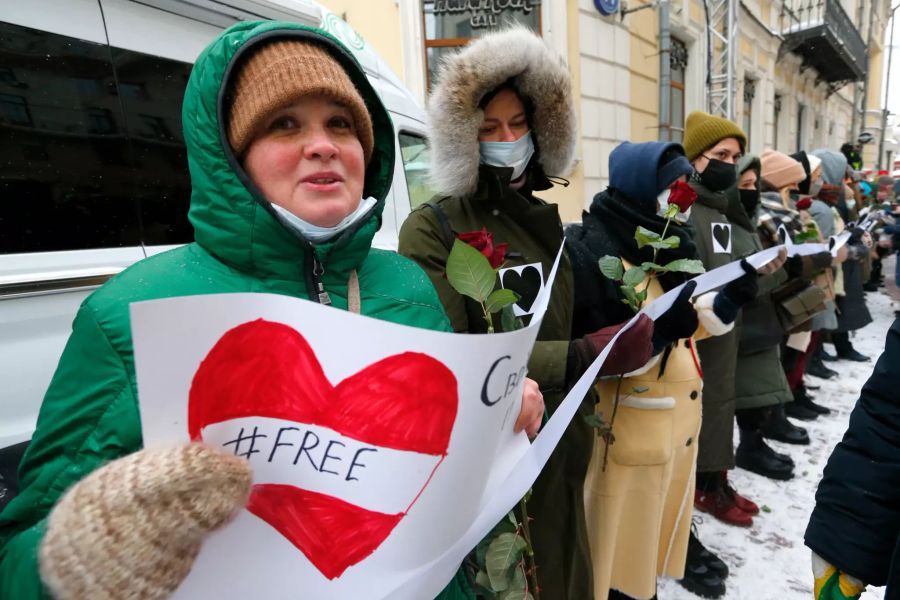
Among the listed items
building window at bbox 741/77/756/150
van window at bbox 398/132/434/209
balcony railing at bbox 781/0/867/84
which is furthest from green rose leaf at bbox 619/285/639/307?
balcony railing at bbox 781/0/867/84

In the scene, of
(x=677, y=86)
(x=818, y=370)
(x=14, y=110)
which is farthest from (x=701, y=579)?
(x=677, y=86)

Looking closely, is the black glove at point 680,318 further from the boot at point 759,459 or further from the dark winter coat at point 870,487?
the boot at point 759,459

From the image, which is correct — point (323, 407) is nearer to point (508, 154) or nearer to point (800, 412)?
point (508, 154)

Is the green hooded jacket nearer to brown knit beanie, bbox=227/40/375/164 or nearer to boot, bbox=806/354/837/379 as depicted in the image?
brown knit beanie, bbox=227/40/375/164

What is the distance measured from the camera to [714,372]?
2.64 metres

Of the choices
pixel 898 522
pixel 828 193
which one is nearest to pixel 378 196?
pixel 898 522

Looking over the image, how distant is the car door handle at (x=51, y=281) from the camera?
152 cm

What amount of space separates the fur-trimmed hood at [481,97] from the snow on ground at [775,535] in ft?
6.87

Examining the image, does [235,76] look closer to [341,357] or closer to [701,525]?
[341,357]

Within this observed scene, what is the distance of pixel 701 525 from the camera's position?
9.60 feet

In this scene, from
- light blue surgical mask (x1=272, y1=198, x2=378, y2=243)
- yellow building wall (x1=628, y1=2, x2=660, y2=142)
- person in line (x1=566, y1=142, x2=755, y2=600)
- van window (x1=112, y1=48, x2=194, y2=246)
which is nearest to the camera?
light blue surgical mask (x1=272, y1=198, x2=378, y2=243)

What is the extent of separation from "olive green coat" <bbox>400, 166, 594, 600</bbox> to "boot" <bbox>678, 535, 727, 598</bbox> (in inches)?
43.7

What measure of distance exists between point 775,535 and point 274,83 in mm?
3208

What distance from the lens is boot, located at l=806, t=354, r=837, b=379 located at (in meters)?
5.34
